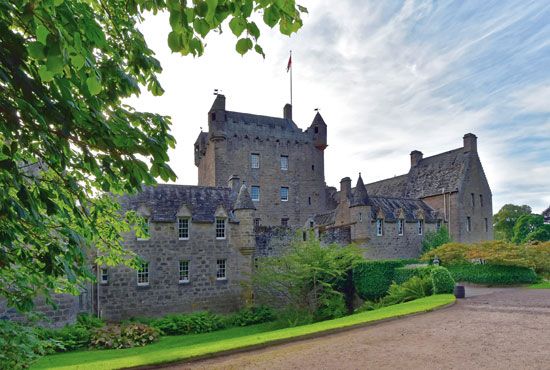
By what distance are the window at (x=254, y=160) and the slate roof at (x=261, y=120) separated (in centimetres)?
318

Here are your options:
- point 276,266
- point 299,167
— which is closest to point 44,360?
point 276,266

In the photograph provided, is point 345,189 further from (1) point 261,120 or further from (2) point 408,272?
(2) point 408,272

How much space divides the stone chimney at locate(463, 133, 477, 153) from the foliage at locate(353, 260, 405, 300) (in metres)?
19.6

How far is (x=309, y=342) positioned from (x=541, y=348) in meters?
6.05

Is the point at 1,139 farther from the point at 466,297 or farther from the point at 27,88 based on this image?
the point at 466,297

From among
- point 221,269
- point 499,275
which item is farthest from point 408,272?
point 221,269

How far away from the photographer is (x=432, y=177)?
4059 cm

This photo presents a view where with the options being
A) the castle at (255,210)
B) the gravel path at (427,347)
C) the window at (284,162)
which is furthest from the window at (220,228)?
the window at (284,162)

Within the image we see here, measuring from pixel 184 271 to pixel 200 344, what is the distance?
10.3m

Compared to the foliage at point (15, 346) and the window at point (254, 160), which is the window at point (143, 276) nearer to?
the foliage at point (15, 346)

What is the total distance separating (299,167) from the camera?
4350 centimetres

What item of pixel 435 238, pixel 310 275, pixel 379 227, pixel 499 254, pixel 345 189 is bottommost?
pixel 310 275

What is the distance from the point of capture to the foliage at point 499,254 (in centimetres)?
2545

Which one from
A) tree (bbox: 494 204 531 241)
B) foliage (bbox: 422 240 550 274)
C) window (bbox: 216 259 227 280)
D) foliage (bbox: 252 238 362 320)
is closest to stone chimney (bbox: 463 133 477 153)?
foliage (bbox: 422 240 550 274)
